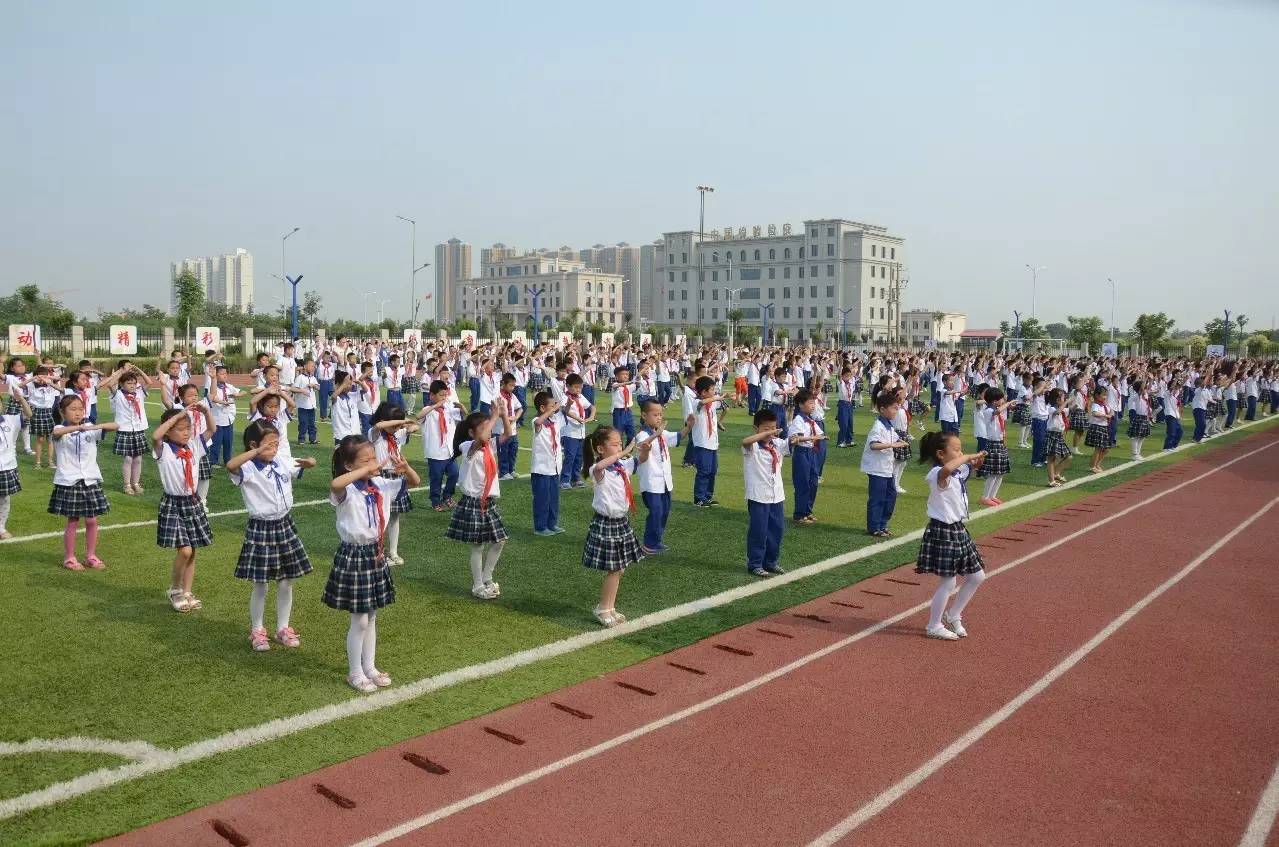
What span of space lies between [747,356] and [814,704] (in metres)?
23.6

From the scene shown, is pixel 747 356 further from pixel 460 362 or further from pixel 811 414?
pixel 811 414

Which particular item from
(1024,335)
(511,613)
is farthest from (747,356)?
(1024,335)

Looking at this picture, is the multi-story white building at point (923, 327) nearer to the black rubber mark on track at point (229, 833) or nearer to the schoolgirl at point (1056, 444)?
the schoolgirl at point (1056, 444)

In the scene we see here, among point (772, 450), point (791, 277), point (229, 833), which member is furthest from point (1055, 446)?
point (791, 277)

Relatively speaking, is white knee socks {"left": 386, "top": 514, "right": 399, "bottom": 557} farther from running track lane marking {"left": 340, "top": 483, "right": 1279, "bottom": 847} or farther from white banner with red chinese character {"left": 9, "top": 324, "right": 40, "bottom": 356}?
white banner with red chinese character {"left": 9, "top": 324, "right": 40, "bottom": 356}

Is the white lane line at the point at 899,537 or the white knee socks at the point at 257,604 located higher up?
the white knee socks at the point at 257,604

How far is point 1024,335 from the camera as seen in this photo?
251ft

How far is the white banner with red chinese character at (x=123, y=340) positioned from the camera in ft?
121

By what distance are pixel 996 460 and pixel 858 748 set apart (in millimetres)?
9039

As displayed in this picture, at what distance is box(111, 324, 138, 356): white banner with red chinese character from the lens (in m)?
36.9

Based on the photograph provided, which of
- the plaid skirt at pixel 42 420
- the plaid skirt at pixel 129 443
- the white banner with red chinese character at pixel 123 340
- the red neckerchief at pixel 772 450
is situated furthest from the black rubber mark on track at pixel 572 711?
the white banner with red chinese character at pixel 123 340

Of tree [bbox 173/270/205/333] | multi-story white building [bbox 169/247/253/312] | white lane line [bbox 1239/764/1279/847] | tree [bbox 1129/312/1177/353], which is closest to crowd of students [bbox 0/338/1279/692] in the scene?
white lane line [bbox 1239/764/1279/847]

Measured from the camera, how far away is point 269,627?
7379 millimetres

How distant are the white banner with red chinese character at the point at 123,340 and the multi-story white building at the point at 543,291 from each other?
73033 mm
